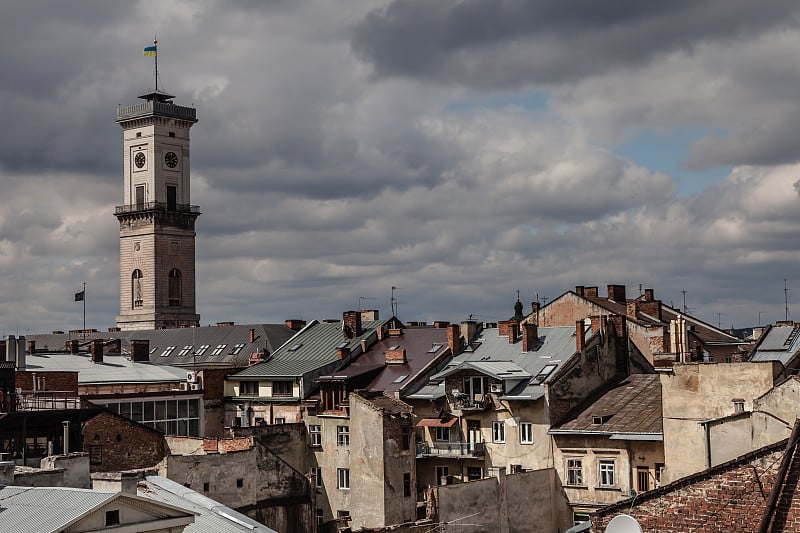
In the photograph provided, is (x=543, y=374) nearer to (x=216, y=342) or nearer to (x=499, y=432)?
(x=499, y=432)

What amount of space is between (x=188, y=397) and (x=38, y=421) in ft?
72.1

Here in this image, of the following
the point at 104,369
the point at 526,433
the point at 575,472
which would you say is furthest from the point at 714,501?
the point at 104,369

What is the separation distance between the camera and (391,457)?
2418 inches

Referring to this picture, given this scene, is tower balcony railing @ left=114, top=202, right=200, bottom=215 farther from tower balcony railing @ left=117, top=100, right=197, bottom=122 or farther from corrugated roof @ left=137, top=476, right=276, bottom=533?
corrugated roof @ left=137, top=476, right=276, bottom=533

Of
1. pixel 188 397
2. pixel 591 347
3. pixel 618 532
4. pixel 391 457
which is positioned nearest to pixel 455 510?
pixel 391 457

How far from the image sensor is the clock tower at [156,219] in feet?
463

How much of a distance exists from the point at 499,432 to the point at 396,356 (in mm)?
11017

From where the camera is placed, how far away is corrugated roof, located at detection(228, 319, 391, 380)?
7544 cm

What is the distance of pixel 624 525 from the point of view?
72.9ft

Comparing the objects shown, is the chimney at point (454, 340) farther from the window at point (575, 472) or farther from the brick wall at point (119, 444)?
the brick wall at point (119, 444)

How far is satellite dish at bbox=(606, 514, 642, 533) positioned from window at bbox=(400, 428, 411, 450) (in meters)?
40.1

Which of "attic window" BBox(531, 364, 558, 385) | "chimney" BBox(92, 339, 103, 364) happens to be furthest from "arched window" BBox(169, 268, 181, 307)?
"attic window" BBox(531, 364, 558, 385)

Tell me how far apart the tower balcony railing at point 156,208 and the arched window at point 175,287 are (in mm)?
7540

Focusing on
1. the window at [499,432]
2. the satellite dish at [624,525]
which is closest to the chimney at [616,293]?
the window at [499,432]
